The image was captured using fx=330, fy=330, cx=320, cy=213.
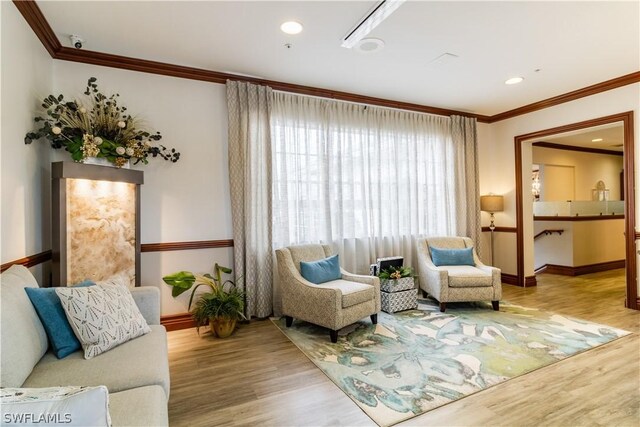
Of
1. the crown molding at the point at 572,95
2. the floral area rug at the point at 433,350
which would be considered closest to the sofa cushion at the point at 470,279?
the floral area rug at the point at 433,350

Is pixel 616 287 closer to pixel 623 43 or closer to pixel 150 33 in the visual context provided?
pixel 623 43

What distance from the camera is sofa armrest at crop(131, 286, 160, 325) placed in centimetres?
224

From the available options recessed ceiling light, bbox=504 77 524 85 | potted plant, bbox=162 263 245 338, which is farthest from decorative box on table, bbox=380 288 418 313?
recessed ceiling light, bbox=504 77 524 85

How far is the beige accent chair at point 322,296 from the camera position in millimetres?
3010

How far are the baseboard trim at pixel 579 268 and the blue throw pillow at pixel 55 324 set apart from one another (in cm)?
709

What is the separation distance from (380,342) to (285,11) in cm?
286

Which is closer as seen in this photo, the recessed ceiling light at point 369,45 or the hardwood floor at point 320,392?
the hardwood floor at point 320,392

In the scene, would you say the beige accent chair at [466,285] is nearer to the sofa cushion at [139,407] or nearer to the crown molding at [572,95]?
the crown molding at [572,95]

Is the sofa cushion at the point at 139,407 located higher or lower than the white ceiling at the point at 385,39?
lower

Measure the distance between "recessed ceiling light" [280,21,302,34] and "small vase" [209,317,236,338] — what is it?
2.64 metres

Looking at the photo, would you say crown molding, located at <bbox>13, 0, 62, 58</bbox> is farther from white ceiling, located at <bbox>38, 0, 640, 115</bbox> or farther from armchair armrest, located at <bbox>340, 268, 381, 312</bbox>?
armchair armrest, located at <bbox>340, 268, 381, 312</bbox>

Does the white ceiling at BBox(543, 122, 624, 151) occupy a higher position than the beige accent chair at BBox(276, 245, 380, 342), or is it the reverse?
the white ceiling at BBox(543, 122, 624, 151)

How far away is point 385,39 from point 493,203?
339 cm

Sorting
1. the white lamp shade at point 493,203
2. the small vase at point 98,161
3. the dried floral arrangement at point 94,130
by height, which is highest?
the dried floral arrangement at point 94,130
